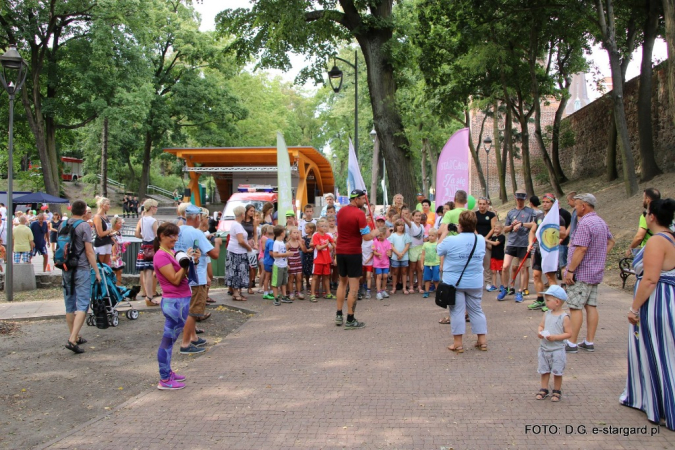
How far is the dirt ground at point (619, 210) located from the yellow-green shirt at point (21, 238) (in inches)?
588

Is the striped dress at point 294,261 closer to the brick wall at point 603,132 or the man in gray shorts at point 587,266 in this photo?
the man in gray shorts at point 587,266

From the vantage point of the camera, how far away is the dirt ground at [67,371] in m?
5.18

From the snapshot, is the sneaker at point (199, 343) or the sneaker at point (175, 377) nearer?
the sneaker at point (175, 377)

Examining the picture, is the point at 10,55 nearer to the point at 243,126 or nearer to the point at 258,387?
the point at 258,387

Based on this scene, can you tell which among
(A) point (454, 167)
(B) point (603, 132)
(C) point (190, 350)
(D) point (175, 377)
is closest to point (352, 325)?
(C) point (190, 350)

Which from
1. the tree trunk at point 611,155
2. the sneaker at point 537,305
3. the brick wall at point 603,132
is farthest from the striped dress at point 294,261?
the tree trunk at point 611,155

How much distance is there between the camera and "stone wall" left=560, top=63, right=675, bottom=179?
20234 mm

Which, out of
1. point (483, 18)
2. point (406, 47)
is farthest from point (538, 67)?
point (406, 47)

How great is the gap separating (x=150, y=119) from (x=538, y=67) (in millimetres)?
23576

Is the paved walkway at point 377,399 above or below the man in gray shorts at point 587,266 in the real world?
below

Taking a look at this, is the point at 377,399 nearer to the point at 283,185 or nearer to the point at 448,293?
the point at 448,293

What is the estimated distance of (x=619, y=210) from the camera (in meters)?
17.1

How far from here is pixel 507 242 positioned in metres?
10.1

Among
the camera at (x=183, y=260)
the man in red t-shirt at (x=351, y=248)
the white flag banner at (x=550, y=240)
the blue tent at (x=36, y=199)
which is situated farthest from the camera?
the blue tent at (x=36, y=199)
